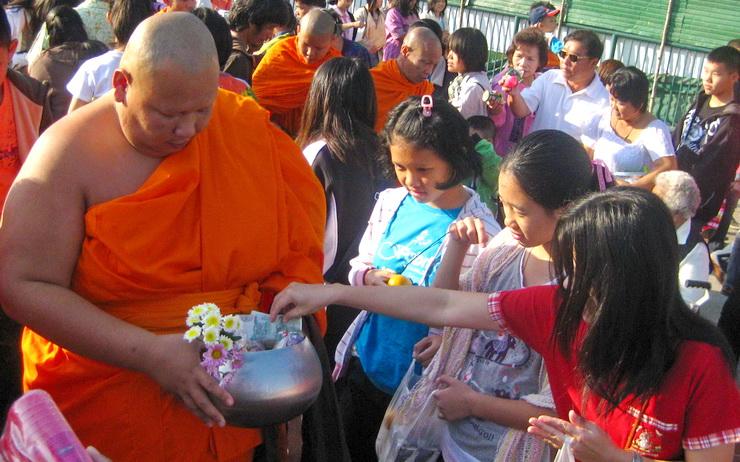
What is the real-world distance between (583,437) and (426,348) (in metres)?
0.96

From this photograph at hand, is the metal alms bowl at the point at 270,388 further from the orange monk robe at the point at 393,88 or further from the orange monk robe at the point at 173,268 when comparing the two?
the orange monk robe at the point at 393,88

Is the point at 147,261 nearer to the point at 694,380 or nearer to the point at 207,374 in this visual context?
the point at 207,374

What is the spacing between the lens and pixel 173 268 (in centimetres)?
224

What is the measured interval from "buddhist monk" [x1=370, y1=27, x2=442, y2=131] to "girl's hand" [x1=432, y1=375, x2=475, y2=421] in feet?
10.8

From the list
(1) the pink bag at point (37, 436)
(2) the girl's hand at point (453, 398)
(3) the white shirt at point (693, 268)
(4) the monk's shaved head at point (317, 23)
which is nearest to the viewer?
(1) the pink bag at point (37, 436)

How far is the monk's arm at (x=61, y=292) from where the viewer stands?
6.84ft

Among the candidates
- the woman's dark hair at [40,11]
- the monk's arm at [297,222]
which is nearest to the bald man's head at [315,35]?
the woman's dark hair at [40,11]

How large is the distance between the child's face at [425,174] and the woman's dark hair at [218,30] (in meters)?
2.02

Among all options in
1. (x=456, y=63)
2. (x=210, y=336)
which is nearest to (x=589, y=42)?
(x=456, y=63)

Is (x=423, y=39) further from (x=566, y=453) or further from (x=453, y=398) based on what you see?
(x=566, y=453)

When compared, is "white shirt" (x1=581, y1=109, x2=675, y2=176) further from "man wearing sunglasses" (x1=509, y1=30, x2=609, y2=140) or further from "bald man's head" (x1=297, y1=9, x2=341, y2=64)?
"bald man's head" (x1=297, y1=9, x2=341, y2=64)

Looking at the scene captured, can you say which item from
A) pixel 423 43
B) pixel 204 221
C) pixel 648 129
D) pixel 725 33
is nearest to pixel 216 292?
pixel 204 221

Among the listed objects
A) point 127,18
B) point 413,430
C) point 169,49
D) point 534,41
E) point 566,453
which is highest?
point 169,49

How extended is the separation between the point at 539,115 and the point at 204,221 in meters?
4.37
